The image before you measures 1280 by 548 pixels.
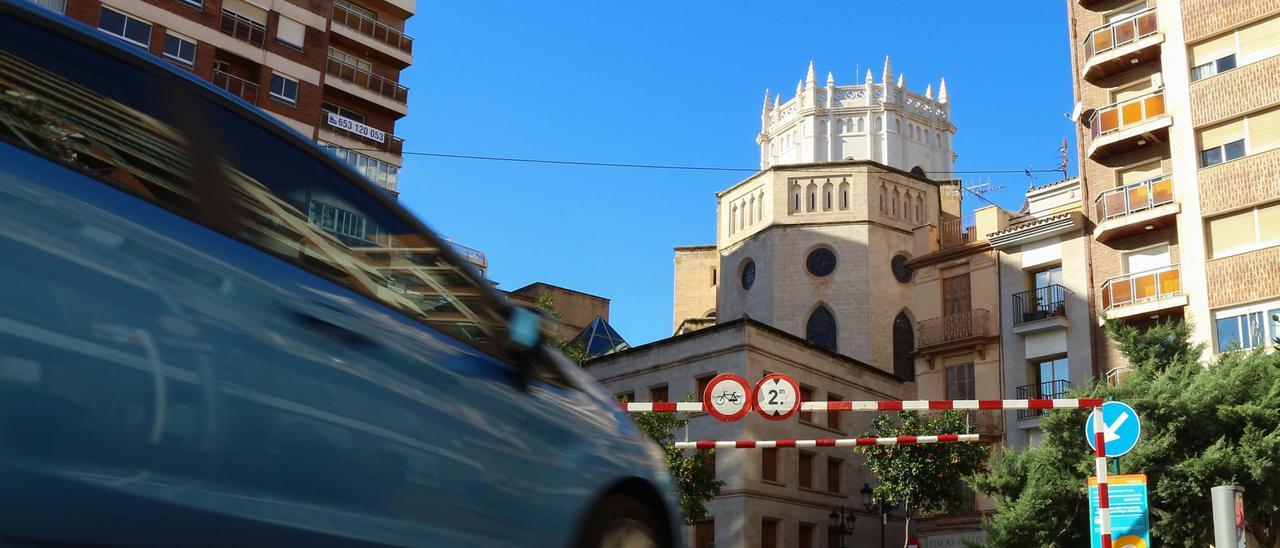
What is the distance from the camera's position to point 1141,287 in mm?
30203

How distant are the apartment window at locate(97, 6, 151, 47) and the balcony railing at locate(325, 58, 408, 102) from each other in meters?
6.92

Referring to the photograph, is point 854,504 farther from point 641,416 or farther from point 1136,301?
point 1136,301

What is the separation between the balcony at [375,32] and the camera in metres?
40.5

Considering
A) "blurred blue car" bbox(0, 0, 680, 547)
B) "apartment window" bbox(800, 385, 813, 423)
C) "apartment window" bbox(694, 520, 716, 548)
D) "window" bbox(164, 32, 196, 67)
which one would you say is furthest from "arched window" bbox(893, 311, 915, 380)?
"blurred blue car" bbox(0, 0, 680, 547)

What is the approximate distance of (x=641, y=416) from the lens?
116 feet

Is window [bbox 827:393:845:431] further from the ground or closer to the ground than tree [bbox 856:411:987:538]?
further from the ground

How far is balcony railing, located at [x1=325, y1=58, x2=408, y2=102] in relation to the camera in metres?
39.9

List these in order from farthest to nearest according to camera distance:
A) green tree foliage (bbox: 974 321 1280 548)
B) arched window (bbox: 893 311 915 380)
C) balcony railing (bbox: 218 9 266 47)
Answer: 1. arched window (bbox: 893 311 915 380)
2. balcony railing (bbox: 218 9 266 47)
3. green tree foliage (bbox: 974 321 1280 548)

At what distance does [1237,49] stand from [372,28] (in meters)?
26.7

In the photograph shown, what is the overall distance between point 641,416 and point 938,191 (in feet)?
106

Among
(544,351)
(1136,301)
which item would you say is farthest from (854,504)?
(544,351)

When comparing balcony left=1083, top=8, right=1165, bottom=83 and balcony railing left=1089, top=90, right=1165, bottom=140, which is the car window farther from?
balcony left=1083, top=8, right=1165, bottom=83

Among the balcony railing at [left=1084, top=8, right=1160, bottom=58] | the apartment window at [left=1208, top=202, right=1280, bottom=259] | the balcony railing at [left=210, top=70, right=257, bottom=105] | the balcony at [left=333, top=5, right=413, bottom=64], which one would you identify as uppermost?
the balcony at [left=333, top=5, right=413, bottom=64]

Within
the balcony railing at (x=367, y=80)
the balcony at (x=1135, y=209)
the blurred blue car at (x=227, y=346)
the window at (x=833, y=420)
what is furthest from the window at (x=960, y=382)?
the blurred blue car at (x=227, y=346)
